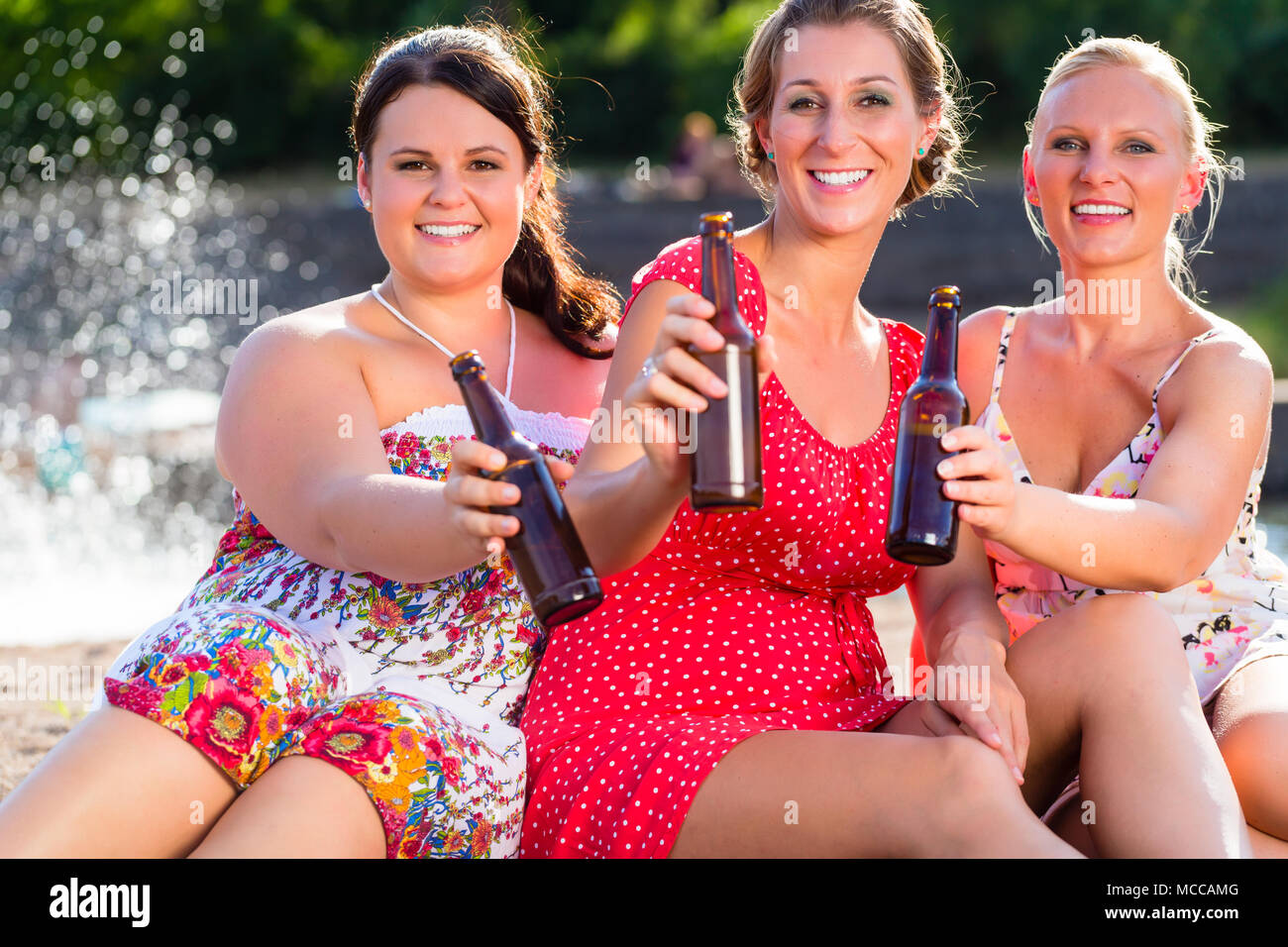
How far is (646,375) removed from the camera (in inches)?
A: 82.9

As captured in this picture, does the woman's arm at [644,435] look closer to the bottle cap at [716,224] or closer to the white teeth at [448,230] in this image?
the bottle cap at [716,224]

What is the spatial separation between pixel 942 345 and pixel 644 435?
53cm

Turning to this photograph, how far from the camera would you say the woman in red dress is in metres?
2.22

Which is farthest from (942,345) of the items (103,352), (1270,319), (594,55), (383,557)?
(594,55)

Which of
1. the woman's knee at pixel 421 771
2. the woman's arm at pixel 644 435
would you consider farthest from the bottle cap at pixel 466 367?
the woman's knee at pixel 421 771

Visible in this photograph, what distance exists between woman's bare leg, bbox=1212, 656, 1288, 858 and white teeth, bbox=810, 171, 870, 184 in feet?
3.95

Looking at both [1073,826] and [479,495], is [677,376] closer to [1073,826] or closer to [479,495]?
[479,495]

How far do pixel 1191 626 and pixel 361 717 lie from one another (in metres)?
1.59

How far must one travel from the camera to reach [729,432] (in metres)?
2.05

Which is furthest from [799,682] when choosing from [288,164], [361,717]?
[288,164]

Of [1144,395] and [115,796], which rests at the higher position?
[1144,395]

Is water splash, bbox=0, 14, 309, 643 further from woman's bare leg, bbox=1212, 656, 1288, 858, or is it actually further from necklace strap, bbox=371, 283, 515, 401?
woman's bare leg, bbox=1212, 656, 1288, 858
